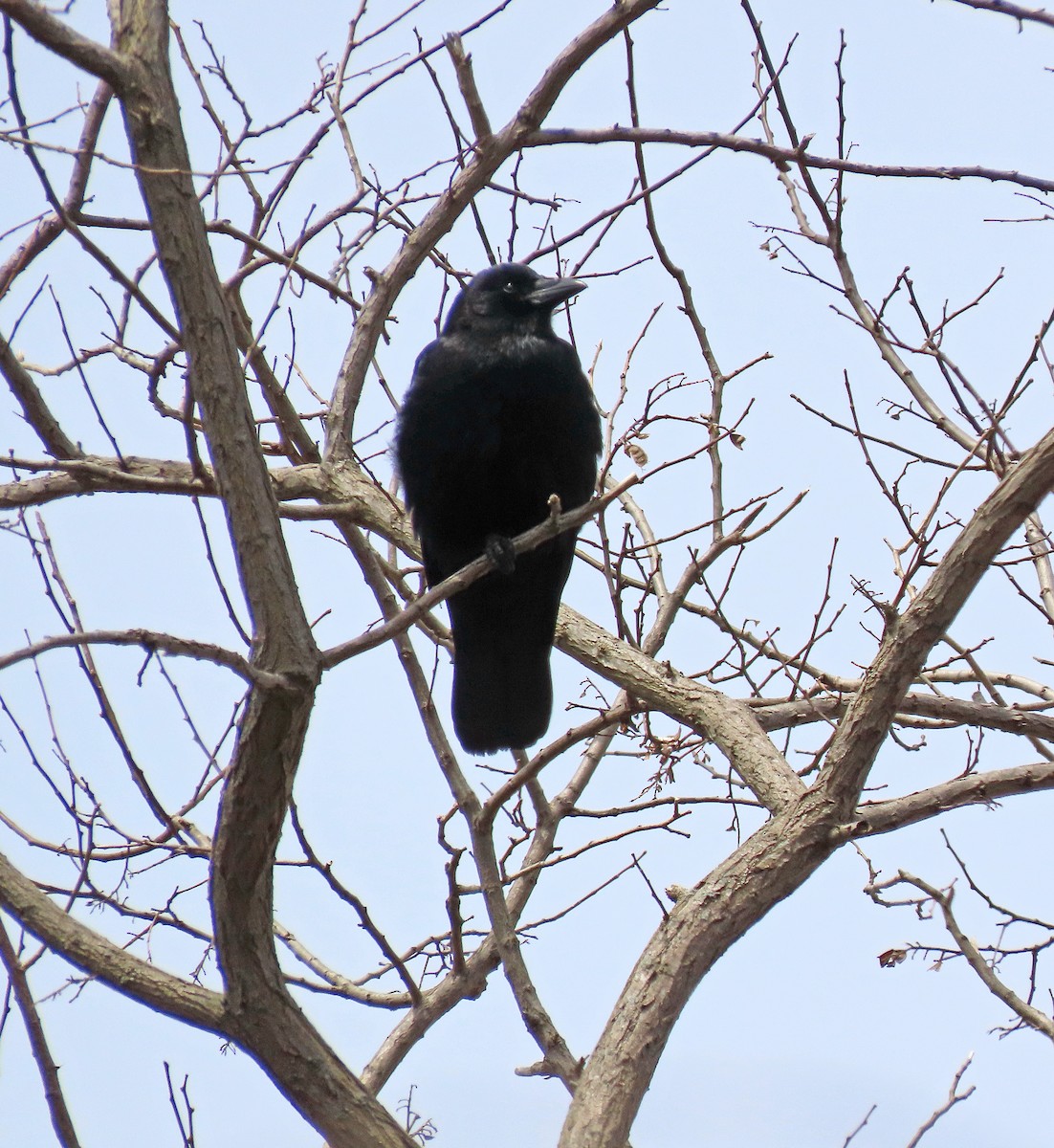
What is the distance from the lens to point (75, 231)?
2307mm

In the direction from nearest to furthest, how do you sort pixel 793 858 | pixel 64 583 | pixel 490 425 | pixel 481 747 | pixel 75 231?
pixel 75 231 < pixel 793 858 < pixel 64 583 < pixel 490 425 < pixel 481 747

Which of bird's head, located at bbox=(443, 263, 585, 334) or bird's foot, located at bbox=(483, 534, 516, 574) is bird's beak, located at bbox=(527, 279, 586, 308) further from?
bird's foot, located at bbox=(483, 534, 516, 574)

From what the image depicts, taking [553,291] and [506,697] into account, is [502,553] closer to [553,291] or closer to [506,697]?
[506,697]

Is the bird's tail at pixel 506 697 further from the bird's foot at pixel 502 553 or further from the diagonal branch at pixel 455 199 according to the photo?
the diagonal branch at pixel 455 199

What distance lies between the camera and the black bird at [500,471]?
424cm

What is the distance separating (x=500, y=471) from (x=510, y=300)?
0.77m

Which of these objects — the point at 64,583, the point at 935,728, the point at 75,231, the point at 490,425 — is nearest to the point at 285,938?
the point at 64,583

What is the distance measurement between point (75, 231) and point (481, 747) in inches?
106

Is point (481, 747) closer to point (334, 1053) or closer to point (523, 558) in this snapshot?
point (523, 558)

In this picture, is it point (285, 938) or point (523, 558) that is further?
point (285, 938)

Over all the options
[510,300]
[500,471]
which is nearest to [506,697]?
[500,471]

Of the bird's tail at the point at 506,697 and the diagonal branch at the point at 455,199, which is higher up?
the diagonal branch at the point at 455,199

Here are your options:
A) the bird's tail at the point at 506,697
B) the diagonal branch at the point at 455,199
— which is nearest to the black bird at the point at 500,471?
the bird's tail at the point at 506,697

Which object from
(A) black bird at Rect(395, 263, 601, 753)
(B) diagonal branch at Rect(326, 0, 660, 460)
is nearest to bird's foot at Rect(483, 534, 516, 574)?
(A) black bird at Rect(395, 263, 601, 753)
